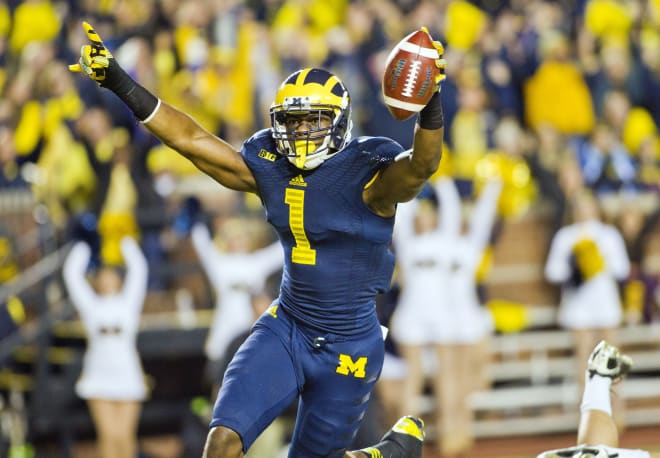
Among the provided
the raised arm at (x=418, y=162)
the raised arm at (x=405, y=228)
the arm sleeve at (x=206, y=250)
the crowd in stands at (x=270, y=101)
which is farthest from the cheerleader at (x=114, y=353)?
the raised arm at (x=418, y=162)

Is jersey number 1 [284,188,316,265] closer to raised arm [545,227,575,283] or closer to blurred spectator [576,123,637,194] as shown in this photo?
raised arm [545,227,575,283]

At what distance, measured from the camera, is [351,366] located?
566 cm

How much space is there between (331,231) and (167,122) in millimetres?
923

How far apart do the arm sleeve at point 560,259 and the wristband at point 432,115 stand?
225 inches

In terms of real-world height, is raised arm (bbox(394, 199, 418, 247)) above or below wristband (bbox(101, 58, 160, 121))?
below

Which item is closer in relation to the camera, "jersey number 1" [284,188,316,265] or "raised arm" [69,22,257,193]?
"raised arm" [69,22,257,193]

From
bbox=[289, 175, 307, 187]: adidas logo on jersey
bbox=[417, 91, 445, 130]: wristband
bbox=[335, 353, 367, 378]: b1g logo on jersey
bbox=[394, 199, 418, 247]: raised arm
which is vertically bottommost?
bbox=[335, 353, 367, 378]: b1g logo on jersey

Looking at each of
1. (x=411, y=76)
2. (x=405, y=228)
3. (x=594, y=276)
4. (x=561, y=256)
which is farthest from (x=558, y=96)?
(x=411, y=76)

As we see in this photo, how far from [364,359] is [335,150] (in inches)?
39.4

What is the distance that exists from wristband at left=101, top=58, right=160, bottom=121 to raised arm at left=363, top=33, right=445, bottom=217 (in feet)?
3.58

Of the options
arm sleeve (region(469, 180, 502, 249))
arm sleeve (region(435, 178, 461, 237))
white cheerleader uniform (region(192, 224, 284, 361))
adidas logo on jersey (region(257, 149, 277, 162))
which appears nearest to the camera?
adidas logo on jersey (region(257, 149, 277, 162))

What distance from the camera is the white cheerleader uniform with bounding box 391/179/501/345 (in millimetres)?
10008

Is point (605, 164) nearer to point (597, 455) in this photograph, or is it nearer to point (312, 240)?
point (597, 455)

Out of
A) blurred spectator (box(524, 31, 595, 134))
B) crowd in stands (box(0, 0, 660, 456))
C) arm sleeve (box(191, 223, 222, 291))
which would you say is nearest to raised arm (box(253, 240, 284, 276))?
arm sleeve (box(191, 223, 222, 291))
